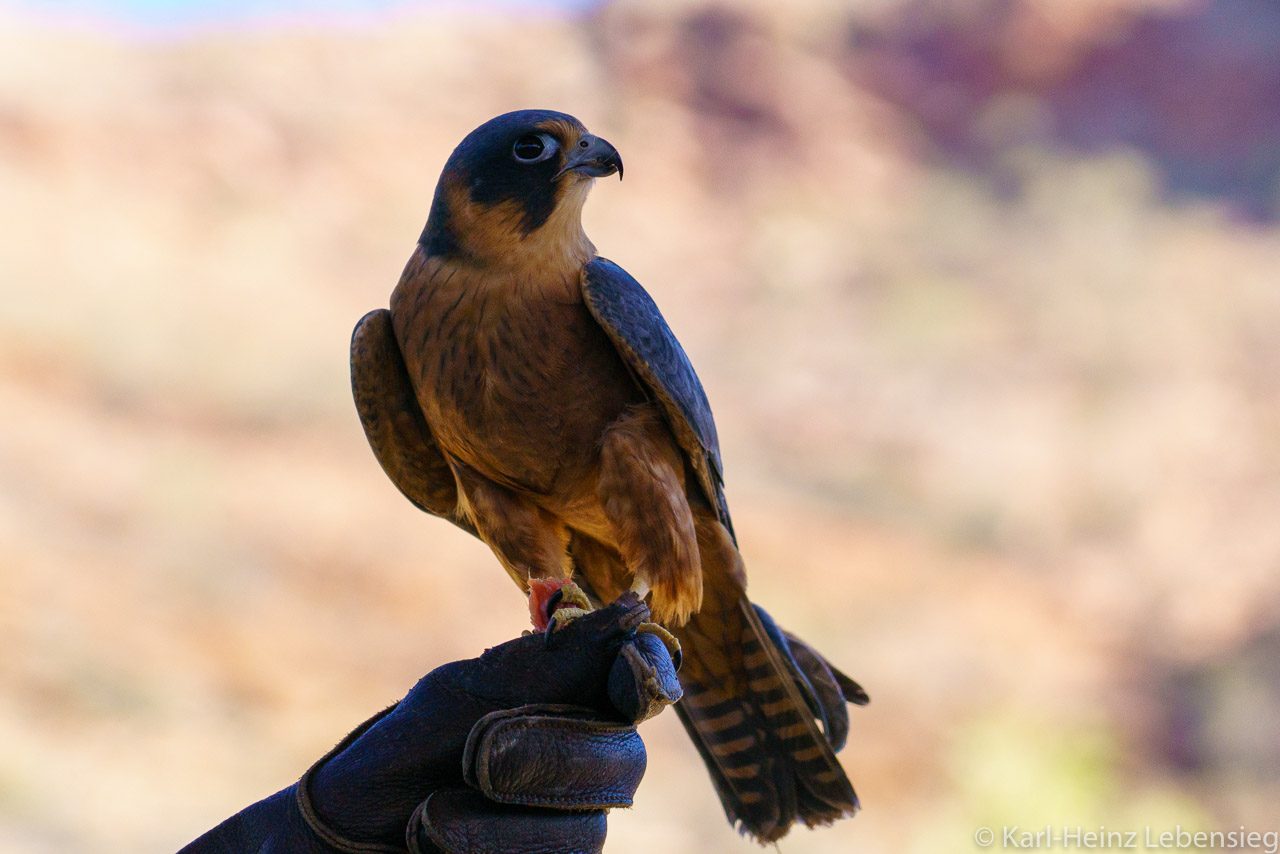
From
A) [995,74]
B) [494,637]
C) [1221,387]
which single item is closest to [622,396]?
[494,637]

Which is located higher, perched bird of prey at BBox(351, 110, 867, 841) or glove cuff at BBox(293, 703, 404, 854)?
perched bird of prey at BBox(351, 110, 867, 841)

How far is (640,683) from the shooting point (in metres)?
2.09

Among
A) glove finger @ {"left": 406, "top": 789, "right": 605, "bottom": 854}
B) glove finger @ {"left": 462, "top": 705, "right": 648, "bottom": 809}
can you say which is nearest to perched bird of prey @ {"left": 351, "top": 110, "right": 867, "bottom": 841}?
glove finger @ {"left": 462, "top": 705, "right": 648, "bottom": 809}

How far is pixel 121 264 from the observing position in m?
10.3

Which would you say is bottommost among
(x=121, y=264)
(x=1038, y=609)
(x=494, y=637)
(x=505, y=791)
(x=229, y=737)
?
(x=505, y=791)

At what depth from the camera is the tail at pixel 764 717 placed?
2756 millimetres

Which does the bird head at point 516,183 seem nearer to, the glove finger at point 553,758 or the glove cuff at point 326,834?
the glove finger at point 553,758

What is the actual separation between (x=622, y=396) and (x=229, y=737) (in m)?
7.09

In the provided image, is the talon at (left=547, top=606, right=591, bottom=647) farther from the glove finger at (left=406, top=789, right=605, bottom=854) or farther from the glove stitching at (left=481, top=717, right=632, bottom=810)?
the glove finger at (left=406, top=789, right=605, bottom=854)

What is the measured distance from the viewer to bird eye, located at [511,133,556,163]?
2.53 metres

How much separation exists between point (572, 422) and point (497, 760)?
0.86 metres

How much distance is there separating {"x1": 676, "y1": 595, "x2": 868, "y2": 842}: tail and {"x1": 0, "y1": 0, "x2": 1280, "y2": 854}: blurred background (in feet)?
20.3

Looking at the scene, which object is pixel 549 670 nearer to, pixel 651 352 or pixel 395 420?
pixel 651 352

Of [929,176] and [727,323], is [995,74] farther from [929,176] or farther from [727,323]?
[727,323]
